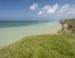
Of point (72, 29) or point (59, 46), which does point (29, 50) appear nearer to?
point (59, 46)

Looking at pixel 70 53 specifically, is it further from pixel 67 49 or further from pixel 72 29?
pixel 72 29

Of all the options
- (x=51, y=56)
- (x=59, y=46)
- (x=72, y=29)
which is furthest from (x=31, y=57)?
(x=72, y=29)

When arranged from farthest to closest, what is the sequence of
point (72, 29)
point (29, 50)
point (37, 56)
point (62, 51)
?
point (72, 29) → point (62, 51) → point (29, 50) → point (37, 56)

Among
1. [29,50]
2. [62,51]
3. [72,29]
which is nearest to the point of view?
[29,50]

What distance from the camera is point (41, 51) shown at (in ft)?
18.6

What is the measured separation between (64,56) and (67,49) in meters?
0.78

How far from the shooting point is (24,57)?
556 cm

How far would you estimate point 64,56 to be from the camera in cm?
612

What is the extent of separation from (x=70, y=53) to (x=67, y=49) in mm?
281

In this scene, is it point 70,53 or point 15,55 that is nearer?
point 15,55

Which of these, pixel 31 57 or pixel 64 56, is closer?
pixel 31 57

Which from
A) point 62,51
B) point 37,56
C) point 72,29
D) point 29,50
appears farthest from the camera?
point 72,29

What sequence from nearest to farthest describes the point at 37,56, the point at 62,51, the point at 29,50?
1. the point at 37,56
2. the point at 29,50
3. the point at 62,51

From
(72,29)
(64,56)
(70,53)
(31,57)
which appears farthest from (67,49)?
(72,29)
